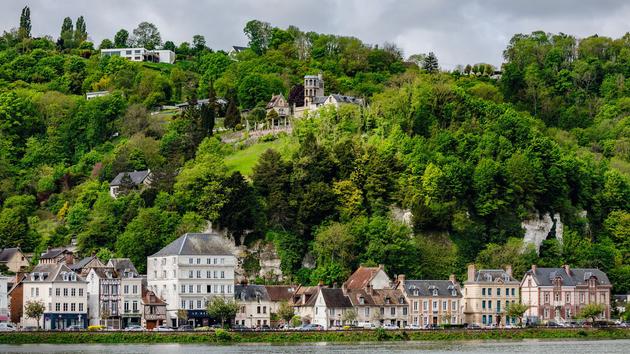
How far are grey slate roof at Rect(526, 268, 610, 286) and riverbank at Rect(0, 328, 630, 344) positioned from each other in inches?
335

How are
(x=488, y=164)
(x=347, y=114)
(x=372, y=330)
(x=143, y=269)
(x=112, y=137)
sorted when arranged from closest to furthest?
(x=372, y=330)
(x=143, y=269)
(x=488, y=164)
(x=347, y=114)
(x=112, y=137)

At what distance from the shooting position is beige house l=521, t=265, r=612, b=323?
10475 cm

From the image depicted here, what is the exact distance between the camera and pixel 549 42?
17662 cm

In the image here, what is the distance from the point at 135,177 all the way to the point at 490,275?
128 feet

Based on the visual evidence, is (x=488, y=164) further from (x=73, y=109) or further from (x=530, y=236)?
(x=73, y=109)

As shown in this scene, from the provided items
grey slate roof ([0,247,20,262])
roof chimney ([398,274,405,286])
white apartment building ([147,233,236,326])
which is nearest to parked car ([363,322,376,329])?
roof chimney ([398,274,405,286])

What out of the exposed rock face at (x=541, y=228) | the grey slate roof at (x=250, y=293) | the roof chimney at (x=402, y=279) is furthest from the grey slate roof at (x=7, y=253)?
the exposed rock face at (x=541, y=228)

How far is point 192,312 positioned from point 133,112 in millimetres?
53813

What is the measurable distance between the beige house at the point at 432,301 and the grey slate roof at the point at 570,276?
23.2 ft

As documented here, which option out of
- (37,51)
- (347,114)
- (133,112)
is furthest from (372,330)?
(37,51)

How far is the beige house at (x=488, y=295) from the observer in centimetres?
10356

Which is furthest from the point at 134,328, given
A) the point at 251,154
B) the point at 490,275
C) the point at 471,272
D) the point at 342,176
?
the point at 251,154

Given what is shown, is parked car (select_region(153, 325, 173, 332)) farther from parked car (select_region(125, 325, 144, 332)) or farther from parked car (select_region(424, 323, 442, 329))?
parked car (select_region(424, 323, 442, 329))

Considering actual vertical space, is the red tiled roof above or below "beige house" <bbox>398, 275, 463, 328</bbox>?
above
